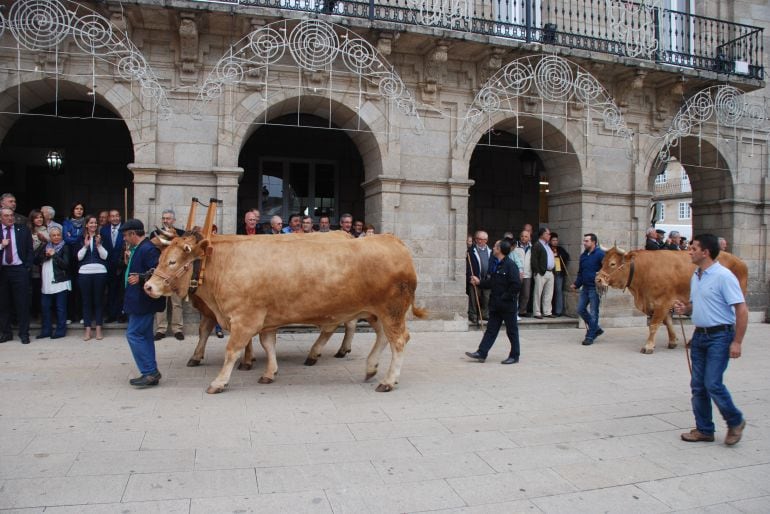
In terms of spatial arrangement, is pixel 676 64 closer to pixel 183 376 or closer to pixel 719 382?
pixel 719 382

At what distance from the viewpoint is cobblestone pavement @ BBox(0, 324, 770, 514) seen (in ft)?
12.2

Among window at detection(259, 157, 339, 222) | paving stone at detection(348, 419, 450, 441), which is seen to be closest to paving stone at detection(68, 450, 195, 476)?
paving stone at detection(348, 419, 450, 441)

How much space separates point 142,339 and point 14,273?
13.0ft

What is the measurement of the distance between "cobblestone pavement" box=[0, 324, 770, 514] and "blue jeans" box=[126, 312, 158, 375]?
1.11 ft

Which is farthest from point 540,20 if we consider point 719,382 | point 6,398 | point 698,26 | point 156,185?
point 6,398

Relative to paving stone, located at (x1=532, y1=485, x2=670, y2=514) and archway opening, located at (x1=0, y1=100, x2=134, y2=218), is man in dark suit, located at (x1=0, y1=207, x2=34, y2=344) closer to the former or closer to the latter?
archway opening, located at (x1=0, y1=100, x2=134, y2=218)

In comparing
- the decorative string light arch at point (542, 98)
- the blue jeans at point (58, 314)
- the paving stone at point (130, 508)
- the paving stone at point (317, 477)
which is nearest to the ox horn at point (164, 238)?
the paving stone at point (317, 477)

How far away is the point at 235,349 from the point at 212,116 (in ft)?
17.7

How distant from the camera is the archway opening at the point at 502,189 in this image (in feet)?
50.6

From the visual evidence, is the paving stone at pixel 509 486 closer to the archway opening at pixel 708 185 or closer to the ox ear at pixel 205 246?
the ox ear at pixel 205 246

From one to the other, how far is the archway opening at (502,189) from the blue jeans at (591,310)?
17.5 feet

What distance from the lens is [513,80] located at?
37.9 ft

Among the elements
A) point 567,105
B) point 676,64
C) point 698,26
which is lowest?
point 567,105

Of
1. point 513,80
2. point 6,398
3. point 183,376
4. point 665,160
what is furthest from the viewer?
point 665,160
